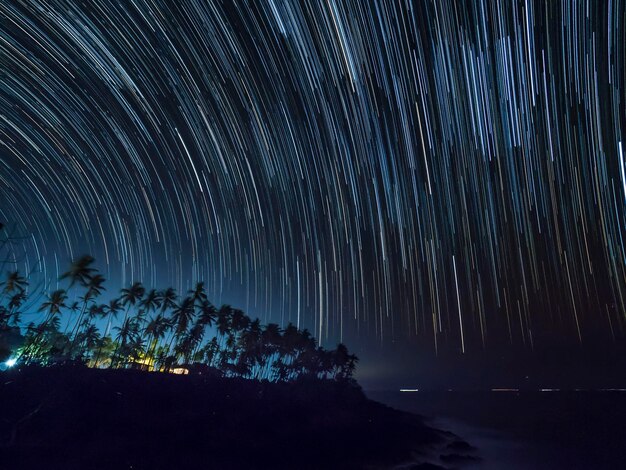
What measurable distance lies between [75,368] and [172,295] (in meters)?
26.4

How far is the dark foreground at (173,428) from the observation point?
84.6ft

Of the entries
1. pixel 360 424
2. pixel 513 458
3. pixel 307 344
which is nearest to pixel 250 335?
pixel 307 344

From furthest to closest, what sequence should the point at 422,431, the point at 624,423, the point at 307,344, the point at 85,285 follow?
the point at 307,344, the point at 624,423, the point at 422,431, the point at 85,285

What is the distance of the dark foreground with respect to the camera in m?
25.8

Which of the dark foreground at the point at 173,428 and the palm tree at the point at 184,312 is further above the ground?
the palm tree at the point at 184,312

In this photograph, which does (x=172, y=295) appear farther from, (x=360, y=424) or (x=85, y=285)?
(x=360, y=424)

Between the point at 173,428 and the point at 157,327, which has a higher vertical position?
the point at 157,327

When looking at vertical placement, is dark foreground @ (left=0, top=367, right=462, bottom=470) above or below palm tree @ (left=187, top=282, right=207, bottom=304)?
below

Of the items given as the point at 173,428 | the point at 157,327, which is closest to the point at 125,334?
the point at 157,327

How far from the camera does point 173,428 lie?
3438 centimetres

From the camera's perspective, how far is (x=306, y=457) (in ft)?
108

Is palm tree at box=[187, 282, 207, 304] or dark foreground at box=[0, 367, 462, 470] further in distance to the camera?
palm tree at box=[187, 282, 207, 304]

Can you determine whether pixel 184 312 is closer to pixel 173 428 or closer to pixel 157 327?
pixel 157 327

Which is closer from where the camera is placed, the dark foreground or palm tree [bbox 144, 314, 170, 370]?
the dark foreground
